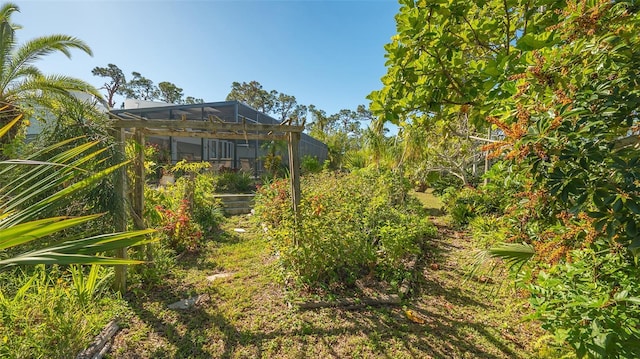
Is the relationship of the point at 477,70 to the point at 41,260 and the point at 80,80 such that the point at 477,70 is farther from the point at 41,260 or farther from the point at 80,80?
the point at 80,80

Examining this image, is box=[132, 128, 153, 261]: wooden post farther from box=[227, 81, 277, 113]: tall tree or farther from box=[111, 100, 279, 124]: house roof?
box=[227, 81, 277, 113]: tall tree

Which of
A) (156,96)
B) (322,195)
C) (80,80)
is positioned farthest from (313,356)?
(156,96)

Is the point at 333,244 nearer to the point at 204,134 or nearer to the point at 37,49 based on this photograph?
the point at 204,134

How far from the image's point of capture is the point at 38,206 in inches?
41.8

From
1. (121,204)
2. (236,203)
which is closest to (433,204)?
(236,203)

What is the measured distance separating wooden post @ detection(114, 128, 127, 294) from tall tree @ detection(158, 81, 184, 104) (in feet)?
143

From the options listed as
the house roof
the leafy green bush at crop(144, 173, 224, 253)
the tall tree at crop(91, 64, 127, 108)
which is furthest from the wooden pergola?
the tall tree at crop(91, 64, 127, 108)

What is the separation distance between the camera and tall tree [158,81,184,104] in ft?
132

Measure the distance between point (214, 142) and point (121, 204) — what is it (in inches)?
619

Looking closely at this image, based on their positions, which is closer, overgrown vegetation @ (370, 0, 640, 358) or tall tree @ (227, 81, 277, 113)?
overgrown vegetation @ (370, 0, 640, 358)

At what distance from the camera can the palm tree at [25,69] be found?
243 inches

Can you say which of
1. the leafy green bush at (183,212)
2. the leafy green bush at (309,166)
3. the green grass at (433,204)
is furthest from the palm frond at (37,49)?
the green grass at (433,204)

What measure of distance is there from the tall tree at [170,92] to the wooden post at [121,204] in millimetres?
43571

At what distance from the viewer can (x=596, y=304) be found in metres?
1.40
